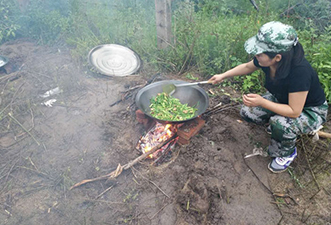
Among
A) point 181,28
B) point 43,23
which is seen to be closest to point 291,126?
point 181,28

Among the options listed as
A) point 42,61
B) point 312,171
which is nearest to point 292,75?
point 312,171

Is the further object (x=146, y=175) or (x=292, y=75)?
(x=146, y=175)

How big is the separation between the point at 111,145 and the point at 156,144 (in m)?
0.78

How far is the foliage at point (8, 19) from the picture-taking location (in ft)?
25.1

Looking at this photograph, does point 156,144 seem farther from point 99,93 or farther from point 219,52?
point 219,52

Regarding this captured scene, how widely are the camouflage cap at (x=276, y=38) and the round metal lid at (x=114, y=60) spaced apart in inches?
147

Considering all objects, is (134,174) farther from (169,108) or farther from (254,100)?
(254,100)

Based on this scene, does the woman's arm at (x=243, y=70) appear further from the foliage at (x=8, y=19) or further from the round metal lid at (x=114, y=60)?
the foliage at (x=8, y=19)

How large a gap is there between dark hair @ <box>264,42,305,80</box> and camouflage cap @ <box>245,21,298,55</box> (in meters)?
0.08

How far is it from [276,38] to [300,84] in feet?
2.08

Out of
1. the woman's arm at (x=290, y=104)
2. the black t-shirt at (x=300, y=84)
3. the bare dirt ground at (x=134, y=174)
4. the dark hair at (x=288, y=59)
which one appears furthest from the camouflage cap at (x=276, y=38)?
the bare dirt ground at (x=134, y=174)

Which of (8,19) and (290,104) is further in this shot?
(8,19)

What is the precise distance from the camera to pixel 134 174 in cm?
322

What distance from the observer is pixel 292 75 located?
8.66 ft
